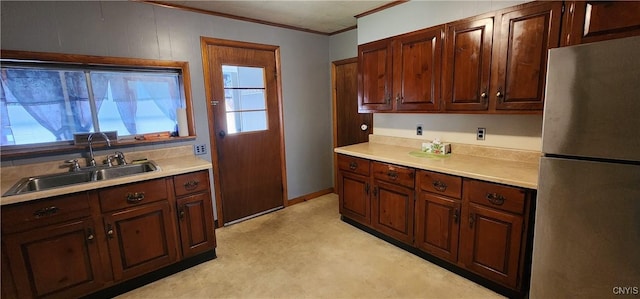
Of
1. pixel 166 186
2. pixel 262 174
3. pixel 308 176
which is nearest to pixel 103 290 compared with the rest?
pixel 166 186

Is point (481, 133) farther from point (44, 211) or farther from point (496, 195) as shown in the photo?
point (44, 211)

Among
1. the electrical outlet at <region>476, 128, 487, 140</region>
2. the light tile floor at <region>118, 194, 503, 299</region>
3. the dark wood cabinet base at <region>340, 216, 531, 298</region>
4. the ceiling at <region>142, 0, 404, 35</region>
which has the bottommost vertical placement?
the light tile floor at <region>118, 194, 503, 299</region>

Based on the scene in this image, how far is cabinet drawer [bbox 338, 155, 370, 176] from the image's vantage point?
2.77m

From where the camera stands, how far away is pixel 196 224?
239cm

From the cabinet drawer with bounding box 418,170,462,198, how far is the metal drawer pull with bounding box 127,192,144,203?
218 cm

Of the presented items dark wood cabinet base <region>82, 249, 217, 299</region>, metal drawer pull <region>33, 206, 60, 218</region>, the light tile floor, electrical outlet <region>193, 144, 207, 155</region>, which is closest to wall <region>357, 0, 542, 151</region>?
the light tile floor

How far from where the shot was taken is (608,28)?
149 cm

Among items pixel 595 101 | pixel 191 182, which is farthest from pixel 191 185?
pixel 595 101

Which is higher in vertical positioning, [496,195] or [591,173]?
[591,173]

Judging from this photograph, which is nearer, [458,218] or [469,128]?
[458,218]

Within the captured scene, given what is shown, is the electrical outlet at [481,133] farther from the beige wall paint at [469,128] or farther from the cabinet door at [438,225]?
the cabinet door at [438,225]

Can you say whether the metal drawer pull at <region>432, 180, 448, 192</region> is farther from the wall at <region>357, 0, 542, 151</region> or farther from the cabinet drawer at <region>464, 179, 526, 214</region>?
the wall at <region>357, 0, 542, 151</region>

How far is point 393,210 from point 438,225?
43 centimetres

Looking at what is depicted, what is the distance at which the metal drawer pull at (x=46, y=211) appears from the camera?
1733mm
